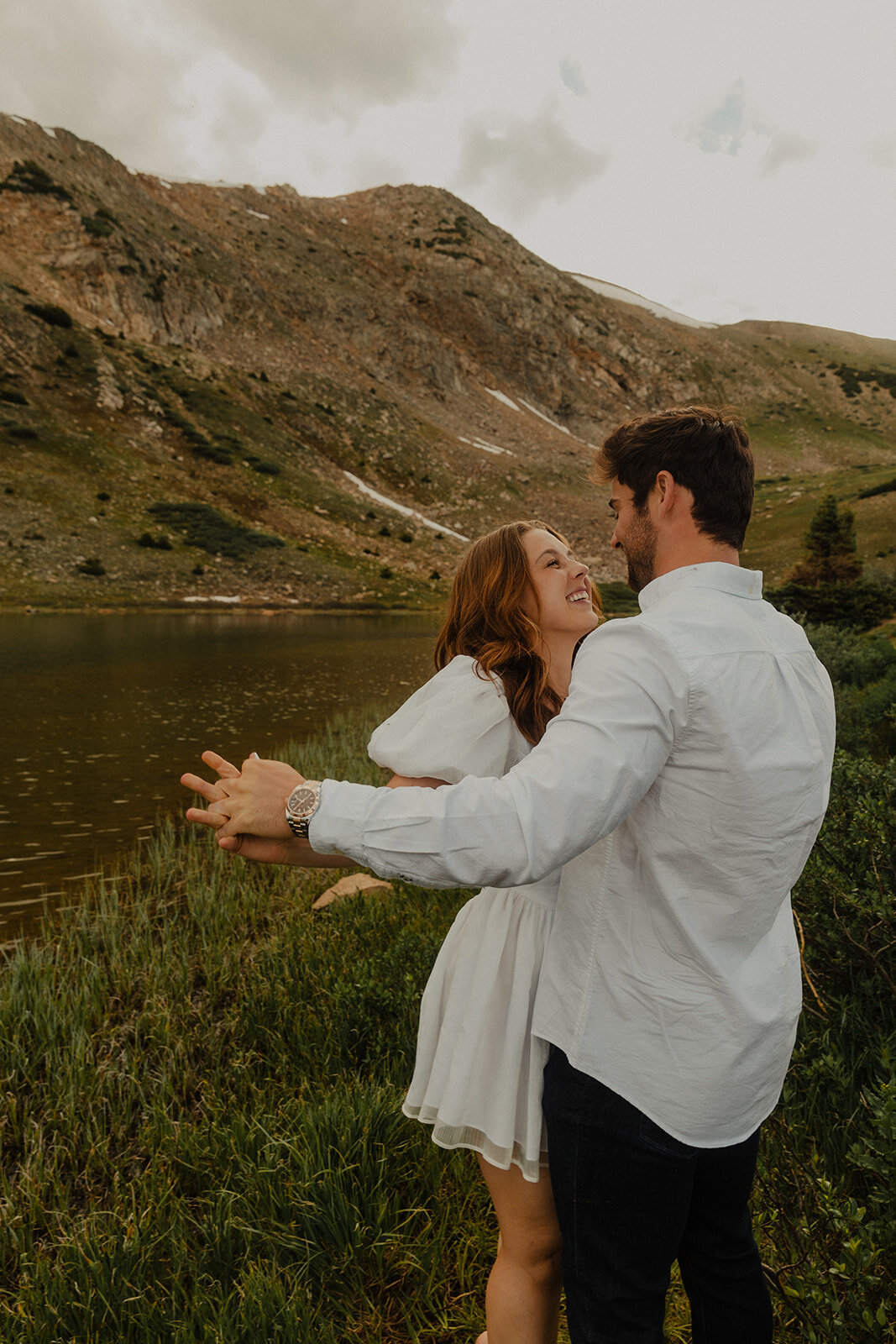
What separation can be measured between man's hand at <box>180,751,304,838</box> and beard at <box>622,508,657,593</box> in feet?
2.76

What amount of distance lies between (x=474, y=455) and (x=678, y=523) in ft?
232

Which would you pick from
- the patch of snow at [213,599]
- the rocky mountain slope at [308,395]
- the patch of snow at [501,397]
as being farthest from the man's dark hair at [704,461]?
the patch of snow at [501,397]

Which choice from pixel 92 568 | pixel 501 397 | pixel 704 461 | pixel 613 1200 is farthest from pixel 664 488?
pixel 501 397

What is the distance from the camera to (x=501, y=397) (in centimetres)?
8712

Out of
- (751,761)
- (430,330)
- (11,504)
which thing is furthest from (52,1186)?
(430,330)

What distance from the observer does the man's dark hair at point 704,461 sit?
148 centimetres

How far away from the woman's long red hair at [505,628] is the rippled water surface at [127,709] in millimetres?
5494

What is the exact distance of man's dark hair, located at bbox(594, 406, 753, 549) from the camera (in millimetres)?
1477

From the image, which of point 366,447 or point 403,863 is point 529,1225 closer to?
point 403,863

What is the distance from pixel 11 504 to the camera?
34.1 m

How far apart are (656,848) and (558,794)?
293 millimetres

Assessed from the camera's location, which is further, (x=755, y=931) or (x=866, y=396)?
(x=866, y=396)

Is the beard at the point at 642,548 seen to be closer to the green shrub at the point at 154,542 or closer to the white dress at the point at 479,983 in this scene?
the white dress at the point at 479,983

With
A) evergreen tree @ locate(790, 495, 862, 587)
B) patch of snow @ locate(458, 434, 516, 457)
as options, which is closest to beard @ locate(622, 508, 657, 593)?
evergreen tree @ locate(790, 495, 862, 587)
